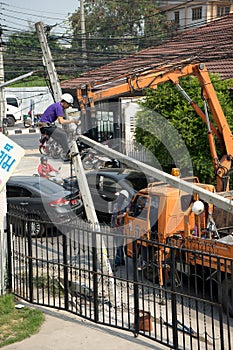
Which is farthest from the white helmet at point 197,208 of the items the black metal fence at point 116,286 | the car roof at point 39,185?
the car roof at point 39,185

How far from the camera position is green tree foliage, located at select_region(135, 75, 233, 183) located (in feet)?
52.0

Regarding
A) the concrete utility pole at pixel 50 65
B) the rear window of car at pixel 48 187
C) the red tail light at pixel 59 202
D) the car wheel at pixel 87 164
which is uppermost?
the concrete utility pole at pixel 50 65

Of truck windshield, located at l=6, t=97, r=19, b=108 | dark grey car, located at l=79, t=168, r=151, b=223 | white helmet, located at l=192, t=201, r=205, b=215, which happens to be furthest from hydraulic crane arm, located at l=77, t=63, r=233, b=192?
truck windshield, located at l=6, t=97, r=19, b=108

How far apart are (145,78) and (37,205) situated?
4557mm

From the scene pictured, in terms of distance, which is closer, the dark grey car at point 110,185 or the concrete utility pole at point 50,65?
the concrete utility pole at point 50,65

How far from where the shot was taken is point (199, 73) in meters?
13.9

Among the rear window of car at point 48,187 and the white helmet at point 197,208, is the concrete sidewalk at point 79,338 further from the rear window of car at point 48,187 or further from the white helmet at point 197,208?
the rear window of car at point 48,187

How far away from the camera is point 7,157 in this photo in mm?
9359

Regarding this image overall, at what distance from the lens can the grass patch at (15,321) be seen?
830 centimetres

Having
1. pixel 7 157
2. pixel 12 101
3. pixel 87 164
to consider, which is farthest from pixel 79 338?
pixel 12 101

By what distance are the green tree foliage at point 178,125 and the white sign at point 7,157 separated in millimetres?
7226

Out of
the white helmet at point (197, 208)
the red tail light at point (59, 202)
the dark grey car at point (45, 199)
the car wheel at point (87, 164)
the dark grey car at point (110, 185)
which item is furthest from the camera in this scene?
the car wheel at point (87, 164)

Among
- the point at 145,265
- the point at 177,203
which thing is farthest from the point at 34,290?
the point at 177,203

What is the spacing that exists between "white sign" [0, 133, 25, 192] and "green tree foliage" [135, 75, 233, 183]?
23.7ft
